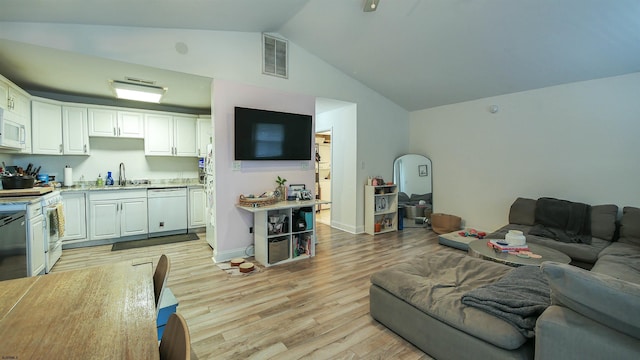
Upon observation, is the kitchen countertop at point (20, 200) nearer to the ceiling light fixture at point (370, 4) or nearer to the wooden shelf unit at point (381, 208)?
the ceiling light fixture at point (370, 4)

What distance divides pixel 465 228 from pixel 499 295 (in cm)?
380

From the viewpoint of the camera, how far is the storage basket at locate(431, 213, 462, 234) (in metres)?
5.21

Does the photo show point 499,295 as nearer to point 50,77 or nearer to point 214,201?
point 214,201

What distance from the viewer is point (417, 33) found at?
3.65 m

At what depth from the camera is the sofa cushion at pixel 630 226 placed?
3.23 metres

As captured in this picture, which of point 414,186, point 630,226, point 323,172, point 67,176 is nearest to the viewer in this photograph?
point 630,226

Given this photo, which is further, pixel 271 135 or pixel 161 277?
pixel 271 135

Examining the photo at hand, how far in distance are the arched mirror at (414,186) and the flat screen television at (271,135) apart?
2.32m

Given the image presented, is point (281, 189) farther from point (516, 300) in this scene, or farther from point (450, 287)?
point (516, 300)

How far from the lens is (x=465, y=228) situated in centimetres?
527

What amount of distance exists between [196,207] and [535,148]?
19.1 ft

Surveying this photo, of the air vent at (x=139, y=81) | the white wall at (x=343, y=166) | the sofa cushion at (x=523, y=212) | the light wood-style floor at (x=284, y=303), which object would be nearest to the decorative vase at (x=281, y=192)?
the light wood-style floor at (x=284, y=303)

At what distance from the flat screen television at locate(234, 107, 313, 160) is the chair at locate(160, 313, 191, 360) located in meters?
2.95

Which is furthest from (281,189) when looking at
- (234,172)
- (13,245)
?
(13,245)
